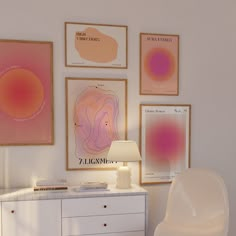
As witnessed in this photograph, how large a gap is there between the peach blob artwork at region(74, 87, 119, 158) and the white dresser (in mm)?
446

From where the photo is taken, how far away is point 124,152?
8.68 feet

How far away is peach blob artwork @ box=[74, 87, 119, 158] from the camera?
2.91 metres

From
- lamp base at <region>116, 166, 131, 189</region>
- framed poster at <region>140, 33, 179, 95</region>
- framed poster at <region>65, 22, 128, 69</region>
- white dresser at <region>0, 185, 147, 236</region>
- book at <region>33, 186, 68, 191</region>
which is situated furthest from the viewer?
framed poster at <region>140, 33, 179, 95</region>

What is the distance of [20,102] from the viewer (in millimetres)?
2781

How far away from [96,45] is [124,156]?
1.11 meters

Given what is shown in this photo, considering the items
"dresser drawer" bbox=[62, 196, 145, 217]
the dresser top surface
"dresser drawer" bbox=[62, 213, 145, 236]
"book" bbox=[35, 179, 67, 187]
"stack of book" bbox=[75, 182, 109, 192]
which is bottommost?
"dresser drawer" bbox=[62, 213, 145, 236]

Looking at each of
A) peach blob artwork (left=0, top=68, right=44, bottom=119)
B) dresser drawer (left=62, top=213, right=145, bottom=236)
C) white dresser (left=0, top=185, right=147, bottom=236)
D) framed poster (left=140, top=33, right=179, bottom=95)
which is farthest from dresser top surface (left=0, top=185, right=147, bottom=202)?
framed poster (left=140, top=33, right=179, bottom=95)

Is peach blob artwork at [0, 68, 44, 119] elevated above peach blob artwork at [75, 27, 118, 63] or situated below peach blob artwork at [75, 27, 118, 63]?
below

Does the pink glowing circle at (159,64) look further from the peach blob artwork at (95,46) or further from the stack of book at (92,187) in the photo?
the stack of book at (92,187)

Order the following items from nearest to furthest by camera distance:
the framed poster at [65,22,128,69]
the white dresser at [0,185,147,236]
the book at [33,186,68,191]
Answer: the white dresser at [0,185,147,236] < the book at [33,186,68,191] < the framed poster at [65,22,128,69]

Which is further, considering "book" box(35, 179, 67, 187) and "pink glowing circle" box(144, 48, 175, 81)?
"pink glowing circle" box(144, 48, 175, 81)

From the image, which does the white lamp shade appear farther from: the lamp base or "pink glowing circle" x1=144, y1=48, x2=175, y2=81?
"pink glowing circle" x1=144, y1=48, x2=175, y2=81

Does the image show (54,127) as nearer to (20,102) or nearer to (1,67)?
(20,102)

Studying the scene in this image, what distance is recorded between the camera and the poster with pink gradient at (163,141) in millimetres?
3057
